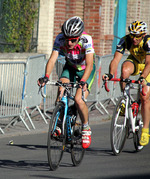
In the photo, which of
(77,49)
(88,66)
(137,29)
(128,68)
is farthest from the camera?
(128,68)

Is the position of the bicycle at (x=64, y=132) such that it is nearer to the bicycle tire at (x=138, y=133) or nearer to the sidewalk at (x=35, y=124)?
the bicycle tire at (x=138, y=133)

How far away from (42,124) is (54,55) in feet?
12.8

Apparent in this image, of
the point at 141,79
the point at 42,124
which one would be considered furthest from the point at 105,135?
the point at 141,79

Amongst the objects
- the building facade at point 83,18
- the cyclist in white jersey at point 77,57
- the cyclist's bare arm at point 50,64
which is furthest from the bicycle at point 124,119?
the building facade at point 83,18

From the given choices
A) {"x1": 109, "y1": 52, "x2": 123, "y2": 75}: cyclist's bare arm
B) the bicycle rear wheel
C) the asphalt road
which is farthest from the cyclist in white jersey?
{"x1": 109, "y1": 52, "x2": 123, "y2": 75}: cyclist's bare arm

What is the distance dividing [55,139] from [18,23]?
341 inches

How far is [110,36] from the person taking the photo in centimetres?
1823

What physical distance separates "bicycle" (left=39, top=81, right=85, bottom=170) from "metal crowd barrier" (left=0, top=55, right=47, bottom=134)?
2690 millimetres

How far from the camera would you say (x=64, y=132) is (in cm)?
679

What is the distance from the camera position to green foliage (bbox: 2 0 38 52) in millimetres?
14562

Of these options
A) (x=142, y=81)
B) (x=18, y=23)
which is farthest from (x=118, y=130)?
(x=18, y=23)

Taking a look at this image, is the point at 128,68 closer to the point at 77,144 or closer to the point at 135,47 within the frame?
the point at 135,47

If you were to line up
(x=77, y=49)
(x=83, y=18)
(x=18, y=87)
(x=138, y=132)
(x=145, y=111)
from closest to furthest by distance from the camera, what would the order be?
(x=77, y=49)
(x=145, y=111)
(x=138, y=132)
(x=18, y=87)
(x=83, y=18)

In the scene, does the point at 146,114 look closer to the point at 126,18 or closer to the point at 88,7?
the point at 88,7
